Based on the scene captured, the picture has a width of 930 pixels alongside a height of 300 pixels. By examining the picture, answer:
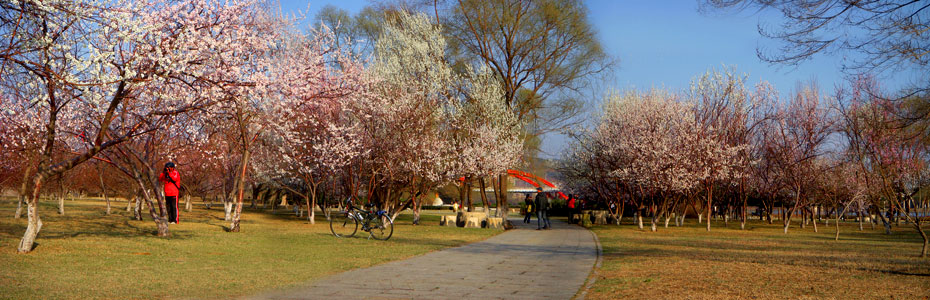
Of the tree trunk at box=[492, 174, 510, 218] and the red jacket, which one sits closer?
the red jacket

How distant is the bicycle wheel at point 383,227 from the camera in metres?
18.2

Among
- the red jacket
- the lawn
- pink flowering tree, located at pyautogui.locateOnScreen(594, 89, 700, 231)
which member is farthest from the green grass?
pink flowering tree, located at pyautogui.locateOnScreen(594, 89, 700, 231)

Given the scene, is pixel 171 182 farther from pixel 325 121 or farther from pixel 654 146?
pixel 654 146

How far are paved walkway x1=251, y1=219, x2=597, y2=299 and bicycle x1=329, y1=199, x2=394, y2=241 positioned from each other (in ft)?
11.6

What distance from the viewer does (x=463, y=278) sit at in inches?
394

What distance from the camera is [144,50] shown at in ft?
37.4

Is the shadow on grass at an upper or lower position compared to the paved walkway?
upper

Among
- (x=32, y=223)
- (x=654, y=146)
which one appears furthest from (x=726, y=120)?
(x=32, y=223)

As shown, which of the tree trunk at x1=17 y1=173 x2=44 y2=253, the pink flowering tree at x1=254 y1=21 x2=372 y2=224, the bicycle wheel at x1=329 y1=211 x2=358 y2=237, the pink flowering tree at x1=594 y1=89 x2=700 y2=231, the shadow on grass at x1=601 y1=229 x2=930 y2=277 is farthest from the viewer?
the pink flowering tree at x1=594 y1=89 x2=700 y2=231

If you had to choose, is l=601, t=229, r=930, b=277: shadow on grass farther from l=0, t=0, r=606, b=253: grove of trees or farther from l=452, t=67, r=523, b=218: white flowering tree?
l=452, t=67, r=523, b=218: white flowering tree

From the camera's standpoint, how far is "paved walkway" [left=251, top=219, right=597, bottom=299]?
8.23 m

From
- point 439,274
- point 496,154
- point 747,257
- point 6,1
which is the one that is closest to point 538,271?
point 439,274

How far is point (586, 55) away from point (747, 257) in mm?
21239

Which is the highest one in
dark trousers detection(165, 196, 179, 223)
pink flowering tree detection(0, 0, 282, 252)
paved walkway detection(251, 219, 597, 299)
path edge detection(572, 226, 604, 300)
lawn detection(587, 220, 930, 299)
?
pink flowering tree detection(0, 0, 282, 252)
